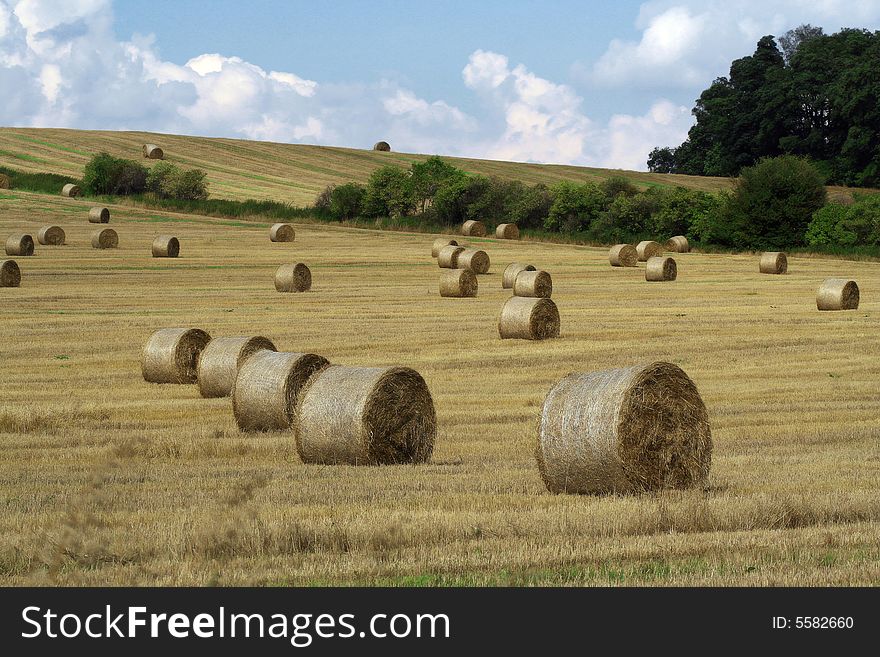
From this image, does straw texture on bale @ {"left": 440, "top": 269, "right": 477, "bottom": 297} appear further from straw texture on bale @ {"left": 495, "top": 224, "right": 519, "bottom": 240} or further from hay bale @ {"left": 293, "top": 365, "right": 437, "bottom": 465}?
straw texture on bale @ {"left": 495, "top": 224, "right": 519, "bottom": 240}

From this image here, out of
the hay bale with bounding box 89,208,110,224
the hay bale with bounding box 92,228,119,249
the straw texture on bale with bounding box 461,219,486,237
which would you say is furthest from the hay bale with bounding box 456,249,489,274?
the hay bale with bounding box 89,208,110,224

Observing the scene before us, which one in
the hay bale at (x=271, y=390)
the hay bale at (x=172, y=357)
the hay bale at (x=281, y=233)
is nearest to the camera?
the hay bale at (x=271, y=390)

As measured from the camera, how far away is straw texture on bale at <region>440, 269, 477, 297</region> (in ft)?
117

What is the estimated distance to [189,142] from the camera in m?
85.7

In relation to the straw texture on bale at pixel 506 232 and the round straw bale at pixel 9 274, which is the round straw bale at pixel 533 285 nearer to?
the round straw bale at pixel 9 274

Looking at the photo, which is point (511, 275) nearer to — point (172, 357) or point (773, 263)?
point (773, 263)

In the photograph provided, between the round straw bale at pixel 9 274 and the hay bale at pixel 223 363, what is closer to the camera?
the hay bale at pixel 223 363

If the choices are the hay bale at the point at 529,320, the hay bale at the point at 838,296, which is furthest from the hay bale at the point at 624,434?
the hay bale at the point at 838,296

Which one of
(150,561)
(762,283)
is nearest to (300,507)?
(150,561)

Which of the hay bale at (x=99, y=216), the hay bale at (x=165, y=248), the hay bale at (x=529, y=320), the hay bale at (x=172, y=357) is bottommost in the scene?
the hay bale at (x=172, y=357)

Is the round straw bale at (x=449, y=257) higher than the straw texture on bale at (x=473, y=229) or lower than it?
lower

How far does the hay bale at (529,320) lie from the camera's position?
2603cm

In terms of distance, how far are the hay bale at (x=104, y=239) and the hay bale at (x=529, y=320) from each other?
25579mm

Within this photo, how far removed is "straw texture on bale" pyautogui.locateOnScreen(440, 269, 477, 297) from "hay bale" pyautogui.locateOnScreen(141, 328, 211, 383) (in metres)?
15.5
